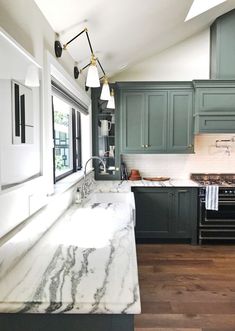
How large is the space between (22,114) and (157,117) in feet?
9.04

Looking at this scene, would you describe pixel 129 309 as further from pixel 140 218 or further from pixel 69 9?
pixel 140 218

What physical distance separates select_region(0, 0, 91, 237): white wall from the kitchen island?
23 cm

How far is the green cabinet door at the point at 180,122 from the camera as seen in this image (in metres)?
3.97

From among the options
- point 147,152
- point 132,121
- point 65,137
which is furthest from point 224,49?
point 65,137

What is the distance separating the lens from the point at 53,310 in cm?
99

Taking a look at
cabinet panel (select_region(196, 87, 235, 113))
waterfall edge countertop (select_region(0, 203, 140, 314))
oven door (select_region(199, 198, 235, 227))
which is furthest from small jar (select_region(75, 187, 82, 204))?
cabinet panel (select_region(196, 87, 235, 113))

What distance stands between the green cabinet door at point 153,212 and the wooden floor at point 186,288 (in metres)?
0.18

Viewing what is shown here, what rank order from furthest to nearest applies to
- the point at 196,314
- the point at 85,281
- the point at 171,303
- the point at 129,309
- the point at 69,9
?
1. the point at 171,303
2. the point at 196,314
3. the point at 69,9
4. the point at 85,281
5. the point at 129,309

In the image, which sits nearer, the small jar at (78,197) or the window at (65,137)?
the small jar at (78,197)

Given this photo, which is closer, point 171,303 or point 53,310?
point 53,310

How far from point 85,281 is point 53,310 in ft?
0.61

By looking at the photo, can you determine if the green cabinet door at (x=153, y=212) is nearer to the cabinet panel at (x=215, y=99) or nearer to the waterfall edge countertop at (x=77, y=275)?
the cabinet panel at (x=215, y=99)

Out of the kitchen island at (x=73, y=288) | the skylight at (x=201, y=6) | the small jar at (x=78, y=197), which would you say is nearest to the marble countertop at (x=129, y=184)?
the small jar at (x=78, y=197)

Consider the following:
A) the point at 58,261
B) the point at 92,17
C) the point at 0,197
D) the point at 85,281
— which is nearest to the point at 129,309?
the point at 85,281
